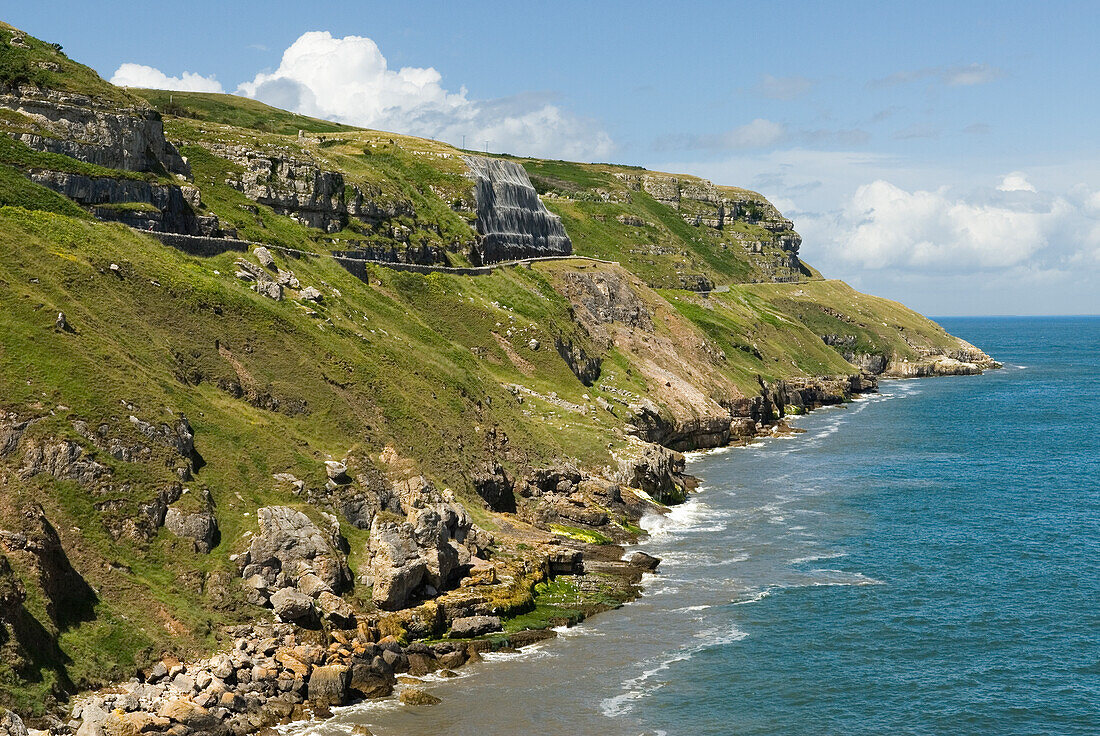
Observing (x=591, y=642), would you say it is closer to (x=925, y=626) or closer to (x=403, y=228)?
(x=925, y=626)

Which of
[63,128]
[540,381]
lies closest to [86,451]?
[63,128]

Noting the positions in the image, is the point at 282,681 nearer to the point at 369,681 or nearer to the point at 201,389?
the point at 369,681

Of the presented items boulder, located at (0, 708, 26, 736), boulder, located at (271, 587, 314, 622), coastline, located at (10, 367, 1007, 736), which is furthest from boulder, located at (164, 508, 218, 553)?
boulder, located at (0, 708, 26, 736)

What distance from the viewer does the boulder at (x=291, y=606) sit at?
6022 centimetres

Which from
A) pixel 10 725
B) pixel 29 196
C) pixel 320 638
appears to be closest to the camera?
pixel 10 725

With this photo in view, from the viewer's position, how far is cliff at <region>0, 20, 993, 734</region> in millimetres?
55406

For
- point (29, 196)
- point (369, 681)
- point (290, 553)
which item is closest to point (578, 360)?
point (29, 196)

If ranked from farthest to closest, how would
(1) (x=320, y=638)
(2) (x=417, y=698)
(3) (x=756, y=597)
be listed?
1. (3) (x=756, y=597)
2. (1) (x=320, y=638)
3. (2) (x=417, y=698)

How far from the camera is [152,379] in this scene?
70.6m

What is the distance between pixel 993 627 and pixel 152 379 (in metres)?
58.2

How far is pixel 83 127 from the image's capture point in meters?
95.8

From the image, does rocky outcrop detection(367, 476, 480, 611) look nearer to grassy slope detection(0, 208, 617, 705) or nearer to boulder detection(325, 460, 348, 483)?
boulder detection(325, 460, 348, 483)

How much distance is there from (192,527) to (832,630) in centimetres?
4112

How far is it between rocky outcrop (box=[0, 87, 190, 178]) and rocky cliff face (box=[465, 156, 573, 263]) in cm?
5791
